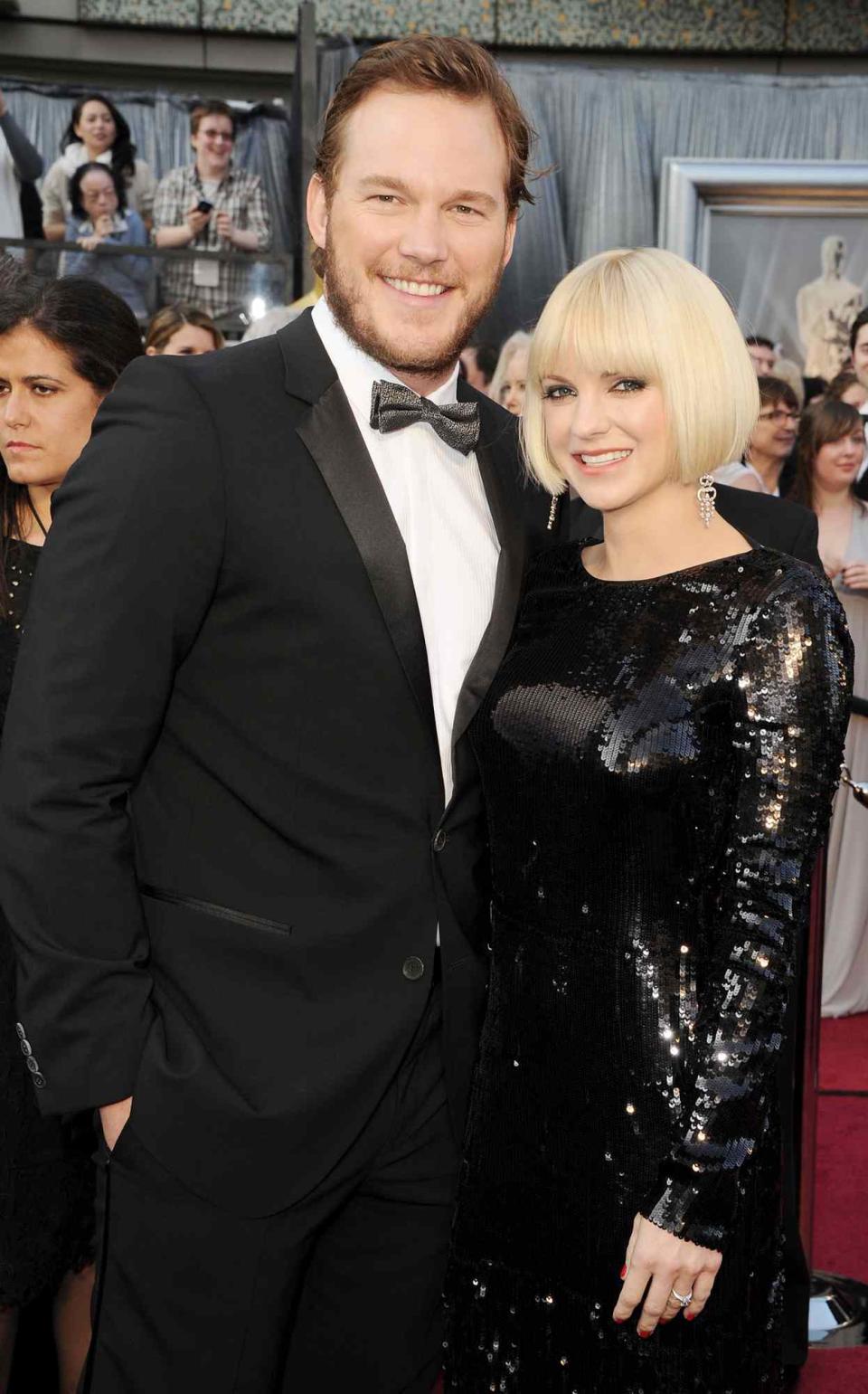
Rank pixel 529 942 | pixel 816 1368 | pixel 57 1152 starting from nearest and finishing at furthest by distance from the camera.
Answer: pixel 529 942 < pixel 57 1152 < pixel 816 1368

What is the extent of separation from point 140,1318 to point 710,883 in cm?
76

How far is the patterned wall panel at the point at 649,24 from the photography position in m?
6.84

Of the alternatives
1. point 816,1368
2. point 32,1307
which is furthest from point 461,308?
point 816,1368

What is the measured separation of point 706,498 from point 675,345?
183mm

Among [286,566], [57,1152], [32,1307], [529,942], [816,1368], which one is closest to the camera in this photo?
[286,566]

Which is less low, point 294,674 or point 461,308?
point 461,308

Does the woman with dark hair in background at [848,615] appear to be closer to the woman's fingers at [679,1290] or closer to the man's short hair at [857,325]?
the man's short hair at [857,325]

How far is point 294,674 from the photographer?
1.46 metres

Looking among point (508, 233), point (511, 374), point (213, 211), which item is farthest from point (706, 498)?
point (213, 211)

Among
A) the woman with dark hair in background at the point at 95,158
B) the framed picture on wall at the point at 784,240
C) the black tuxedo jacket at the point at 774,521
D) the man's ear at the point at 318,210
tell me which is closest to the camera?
the man's ear at the point at 318,210

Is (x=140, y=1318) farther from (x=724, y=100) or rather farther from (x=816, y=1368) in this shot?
(x=724, y=100)

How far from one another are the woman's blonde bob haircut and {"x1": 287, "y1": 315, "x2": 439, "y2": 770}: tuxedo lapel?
0.99 ft

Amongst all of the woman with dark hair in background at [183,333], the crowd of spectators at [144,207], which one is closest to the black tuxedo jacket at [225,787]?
the woman with dark hair in background at [183,333]

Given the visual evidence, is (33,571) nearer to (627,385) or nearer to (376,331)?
(376,331)
